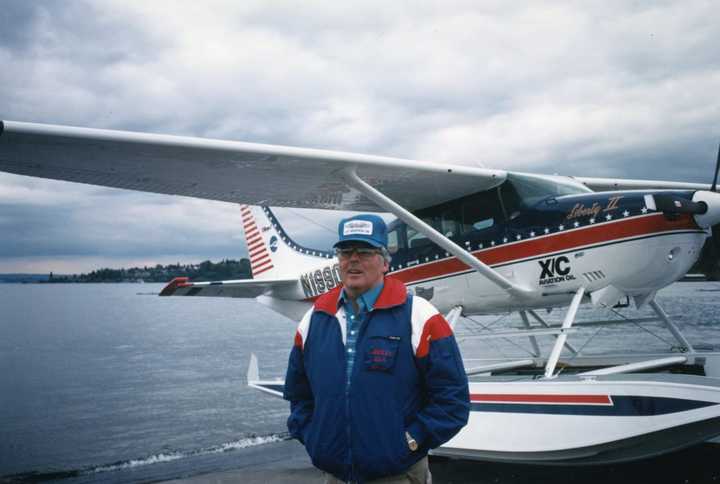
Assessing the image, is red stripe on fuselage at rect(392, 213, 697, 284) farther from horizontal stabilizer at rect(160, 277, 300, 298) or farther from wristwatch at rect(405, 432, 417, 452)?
wristwatch at rect(405, 432, 417, 452)

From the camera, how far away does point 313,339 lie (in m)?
2.24

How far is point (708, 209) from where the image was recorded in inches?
215

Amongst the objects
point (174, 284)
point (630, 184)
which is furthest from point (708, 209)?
point (174, 284)

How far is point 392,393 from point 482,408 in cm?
401

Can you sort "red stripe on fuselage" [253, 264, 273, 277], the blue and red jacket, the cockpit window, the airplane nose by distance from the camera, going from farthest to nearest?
"red stripe on fuselage" [253, 264, 273, 277] → the cockpit window → the airplane nose → the blue and red jacket

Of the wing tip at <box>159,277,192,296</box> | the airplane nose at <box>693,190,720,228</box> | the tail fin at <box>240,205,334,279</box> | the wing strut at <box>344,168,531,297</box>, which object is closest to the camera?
the airplane nose at <box>693,190,720,228</box>

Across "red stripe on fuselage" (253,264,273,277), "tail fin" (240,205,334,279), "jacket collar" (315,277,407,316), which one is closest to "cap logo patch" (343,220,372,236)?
"jacket collar" (315,277,407,316)

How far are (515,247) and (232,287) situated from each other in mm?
4937

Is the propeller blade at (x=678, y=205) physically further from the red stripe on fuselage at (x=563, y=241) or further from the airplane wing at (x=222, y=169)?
the airplane wing at (x=222, y=169)

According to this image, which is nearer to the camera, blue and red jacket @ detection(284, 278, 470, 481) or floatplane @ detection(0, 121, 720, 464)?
blue and red jacket @ detection(284, 278, 470, 481)

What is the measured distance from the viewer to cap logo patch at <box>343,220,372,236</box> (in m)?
2.26

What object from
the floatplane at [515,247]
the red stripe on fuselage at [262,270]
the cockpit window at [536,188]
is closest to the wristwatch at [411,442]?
the floatplane at [515,247]

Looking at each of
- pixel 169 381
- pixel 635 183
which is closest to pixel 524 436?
pixel 635 183

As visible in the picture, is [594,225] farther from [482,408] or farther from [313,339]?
[313,339]
